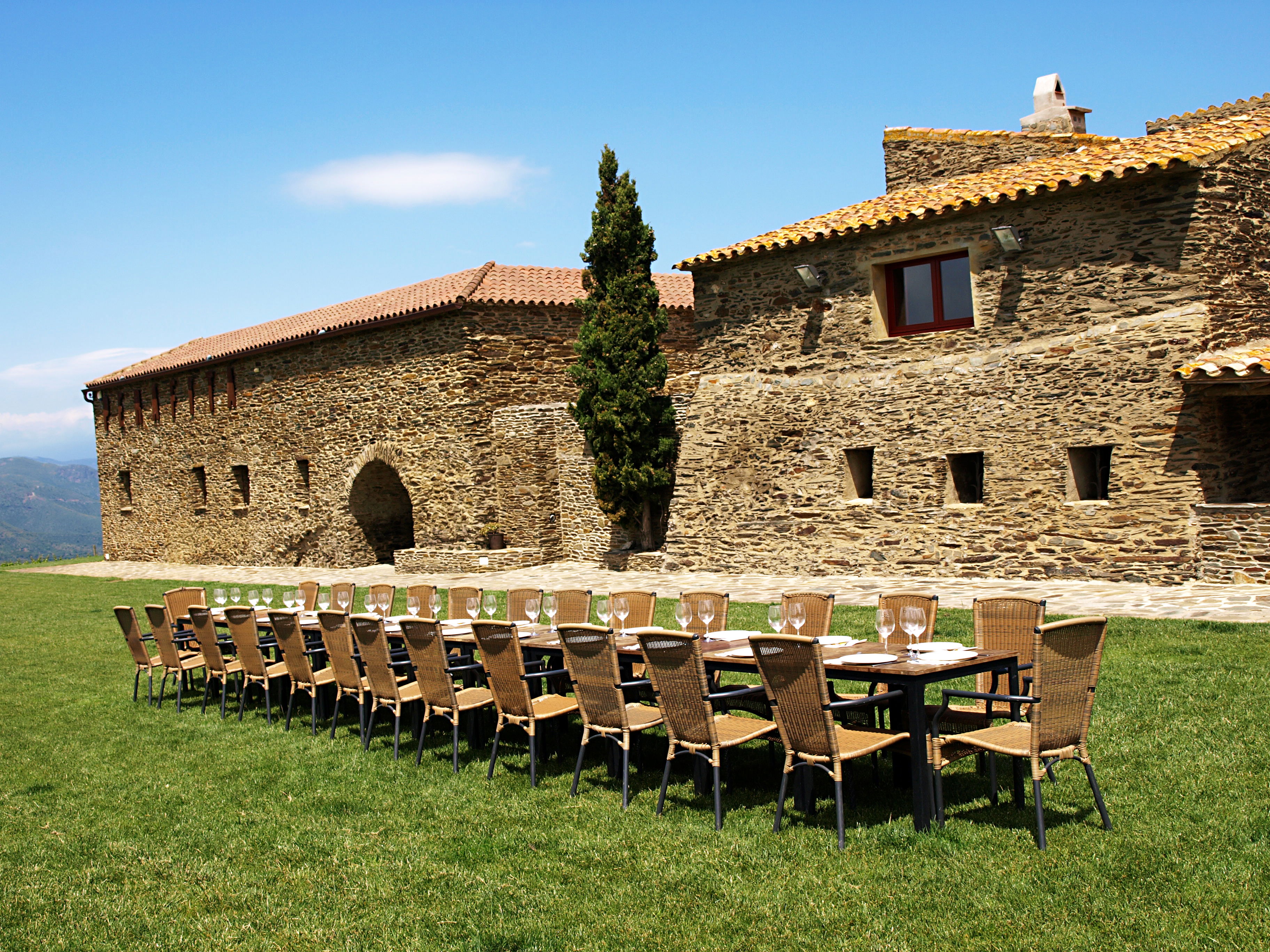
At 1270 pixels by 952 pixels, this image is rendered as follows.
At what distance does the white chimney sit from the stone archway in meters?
13.7

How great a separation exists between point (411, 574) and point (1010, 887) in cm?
1676

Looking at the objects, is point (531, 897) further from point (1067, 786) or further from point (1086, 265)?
point (1086, 265)

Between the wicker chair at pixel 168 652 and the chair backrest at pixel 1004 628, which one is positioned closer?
the chair backrest at pixel 1004 628

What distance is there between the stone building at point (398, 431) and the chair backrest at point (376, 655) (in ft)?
36.6

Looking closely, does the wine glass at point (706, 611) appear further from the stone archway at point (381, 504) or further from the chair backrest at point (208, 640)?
the stone archway at point (381, 504)

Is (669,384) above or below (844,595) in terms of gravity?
above

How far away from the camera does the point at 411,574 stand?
1970cm

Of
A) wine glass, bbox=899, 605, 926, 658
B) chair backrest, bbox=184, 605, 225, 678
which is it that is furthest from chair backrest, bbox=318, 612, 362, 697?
wine glass, bbox=899, 605, 926, 658

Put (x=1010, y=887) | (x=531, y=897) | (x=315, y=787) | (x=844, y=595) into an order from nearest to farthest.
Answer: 1. (x=1010, y=887)
2. (x=531, y=897)
3. (x=315, y=787)
4. (x=844, y=595)

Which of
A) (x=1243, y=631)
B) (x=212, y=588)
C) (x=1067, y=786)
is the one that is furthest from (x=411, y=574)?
(x=1067, y=786)

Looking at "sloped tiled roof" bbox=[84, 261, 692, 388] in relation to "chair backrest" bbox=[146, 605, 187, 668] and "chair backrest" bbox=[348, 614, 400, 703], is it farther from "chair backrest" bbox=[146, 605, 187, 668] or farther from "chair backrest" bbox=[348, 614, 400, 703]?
"chair backrest" bbox=[348, 614, 400, 703]

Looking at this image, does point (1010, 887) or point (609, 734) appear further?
point (609, 734)

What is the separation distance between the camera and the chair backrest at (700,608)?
21.2ft

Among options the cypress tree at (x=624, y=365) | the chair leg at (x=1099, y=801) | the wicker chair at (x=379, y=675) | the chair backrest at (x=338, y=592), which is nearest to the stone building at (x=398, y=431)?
the cypress tree at (x=624, y=365)
